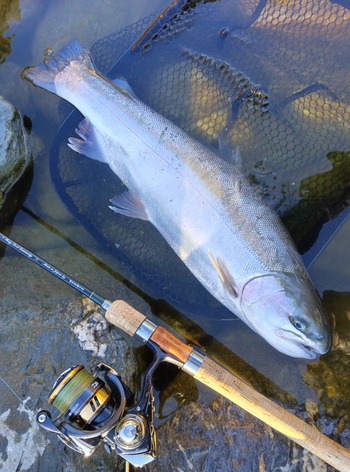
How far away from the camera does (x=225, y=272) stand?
2.21 meters

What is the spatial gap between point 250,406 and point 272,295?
569 mm

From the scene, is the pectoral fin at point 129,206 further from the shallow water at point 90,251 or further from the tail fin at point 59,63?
the tail fin at point 59,63

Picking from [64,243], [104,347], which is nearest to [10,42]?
[64,243]

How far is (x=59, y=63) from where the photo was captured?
2721mm

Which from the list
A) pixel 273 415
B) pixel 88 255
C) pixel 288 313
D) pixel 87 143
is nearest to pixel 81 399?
pixel 273 415

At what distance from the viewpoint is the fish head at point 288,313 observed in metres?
2.05

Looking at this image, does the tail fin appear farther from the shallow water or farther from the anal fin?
the anal fin

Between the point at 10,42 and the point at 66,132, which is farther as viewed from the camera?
the point at 10,42

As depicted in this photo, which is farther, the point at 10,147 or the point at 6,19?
the point at 6,19

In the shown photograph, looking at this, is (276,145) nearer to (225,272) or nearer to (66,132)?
(225,272)

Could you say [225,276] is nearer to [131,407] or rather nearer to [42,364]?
[131,407]

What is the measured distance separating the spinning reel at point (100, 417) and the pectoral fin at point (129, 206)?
0.97 meters

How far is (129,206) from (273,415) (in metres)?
1.43

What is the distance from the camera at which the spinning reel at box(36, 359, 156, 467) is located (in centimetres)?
179
